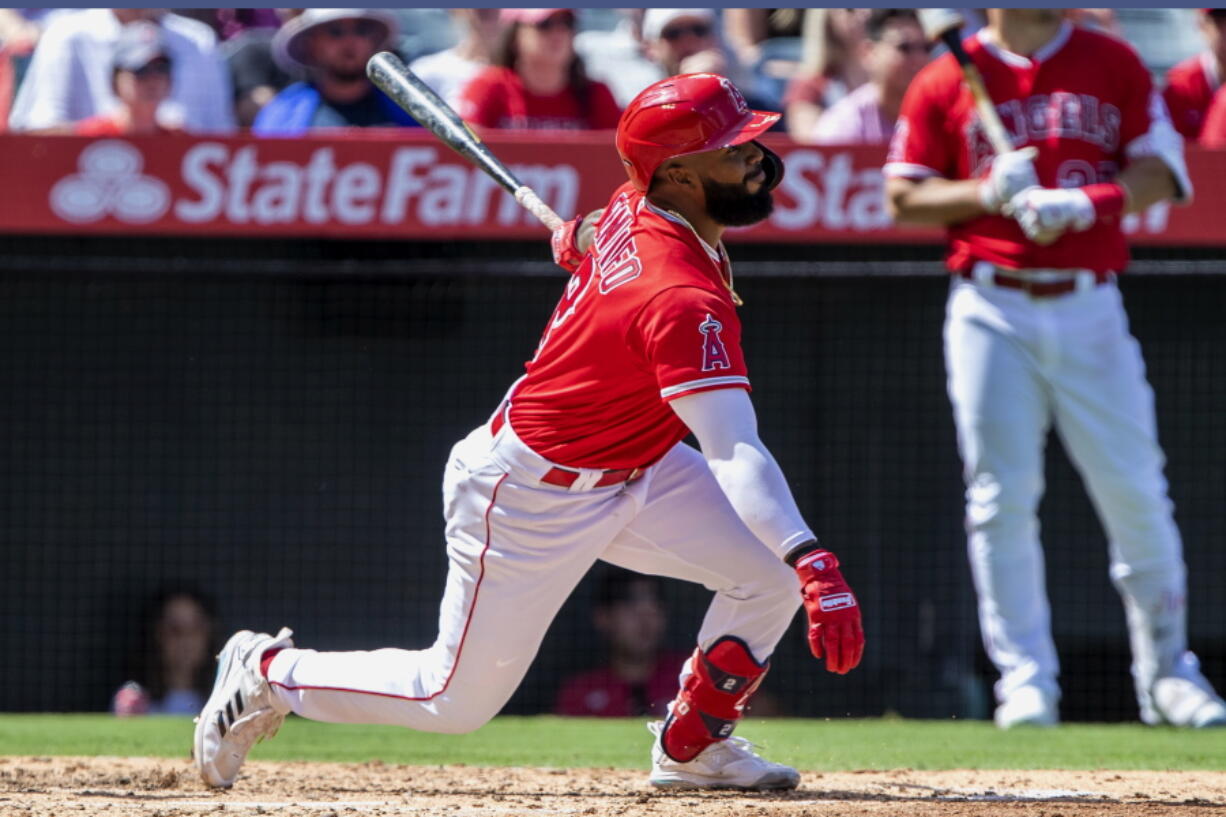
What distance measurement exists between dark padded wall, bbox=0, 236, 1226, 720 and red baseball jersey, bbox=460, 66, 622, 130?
63cm

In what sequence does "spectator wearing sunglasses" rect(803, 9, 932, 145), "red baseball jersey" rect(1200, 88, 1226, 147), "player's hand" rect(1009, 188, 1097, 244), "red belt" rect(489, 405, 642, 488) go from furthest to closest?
"spectator wearing sunglasses" rect(803, 9, 932, 145), "red baseball jersey" rect(1200, 88, 1226, 147), "player's hand" rect(1009, 188, 1097, 244), "red belt" rect(489, 405, 642, 488)

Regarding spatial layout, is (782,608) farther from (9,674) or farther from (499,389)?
(9,674)

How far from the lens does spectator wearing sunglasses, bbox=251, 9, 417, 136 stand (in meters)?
7.15

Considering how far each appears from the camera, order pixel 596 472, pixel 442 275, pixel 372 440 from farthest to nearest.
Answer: pixel 372 440 < pixel 442 275 < pixel 596 472

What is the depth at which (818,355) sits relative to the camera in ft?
23.6

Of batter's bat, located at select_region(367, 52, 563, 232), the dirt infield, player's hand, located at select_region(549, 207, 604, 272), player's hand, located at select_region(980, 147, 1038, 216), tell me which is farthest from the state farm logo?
player's hand, located at select_region(980, 147, 1038, 216)

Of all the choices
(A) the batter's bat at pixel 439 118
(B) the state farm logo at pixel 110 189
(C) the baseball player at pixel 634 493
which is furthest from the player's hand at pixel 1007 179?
(B) the state farm logo at pixel 110 189

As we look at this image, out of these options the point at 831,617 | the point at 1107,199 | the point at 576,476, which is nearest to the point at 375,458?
the point at 1107,199

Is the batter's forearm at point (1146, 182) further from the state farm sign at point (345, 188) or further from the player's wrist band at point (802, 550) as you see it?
the player's wrist band at point (802, 550)

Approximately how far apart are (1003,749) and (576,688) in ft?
7.75

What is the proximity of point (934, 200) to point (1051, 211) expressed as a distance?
45 cm

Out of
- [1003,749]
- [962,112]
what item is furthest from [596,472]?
[962,112]

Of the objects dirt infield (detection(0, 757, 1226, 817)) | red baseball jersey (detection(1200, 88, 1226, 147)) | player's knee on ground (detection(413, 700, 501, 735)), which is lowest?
dirt infield (detection(0, 757, 1226, 817))

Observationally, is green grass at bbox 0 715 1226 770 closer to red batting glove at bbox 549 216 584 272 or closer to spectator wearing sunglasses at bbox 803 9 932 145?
red batting glove at bbox 549 216 584 272
